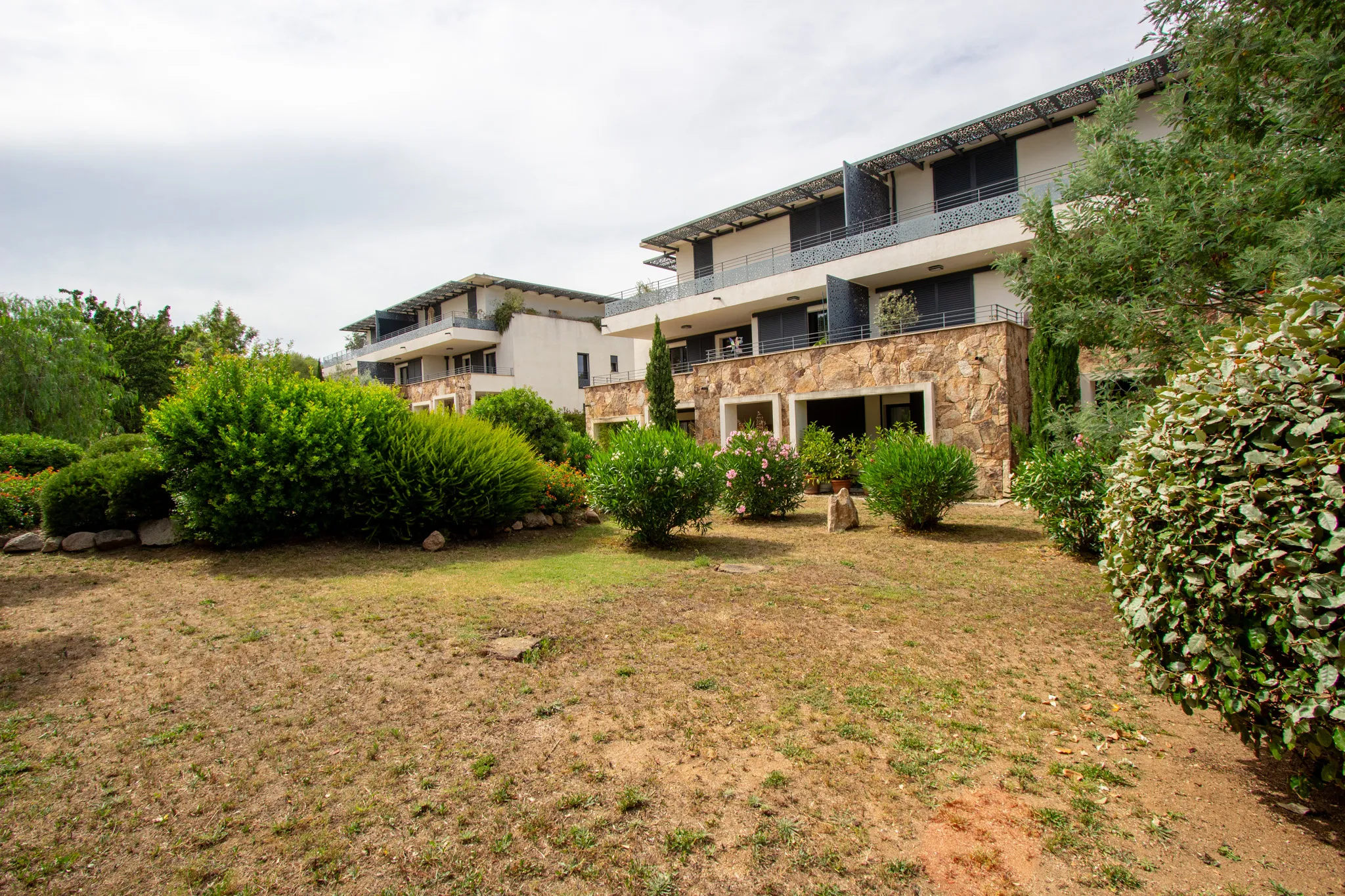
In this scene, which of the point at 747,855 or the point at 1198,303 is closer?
the point at 747,855

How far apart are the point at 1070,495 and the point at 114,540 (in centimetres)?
1314

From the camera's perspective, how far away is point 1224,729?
3586mm

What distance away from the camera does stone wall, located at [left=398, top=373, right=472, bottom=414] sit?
107 ft

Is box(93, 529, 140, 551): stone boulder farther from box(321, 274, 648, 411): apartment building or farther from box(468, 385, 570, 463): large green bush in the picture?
box(321, 274, 648, 411): apartment building

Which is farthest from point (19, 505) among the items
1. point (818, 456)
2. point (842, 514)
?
point (818, 456)

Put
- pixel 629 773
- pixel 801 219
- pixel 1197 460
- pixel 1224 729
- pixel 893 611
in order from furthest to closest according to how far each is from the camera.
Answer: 1. pixel 801 219
2. pixel 893 611
3. pixel 1224 729
4. pixel 629 773
5. pixel 1197 460

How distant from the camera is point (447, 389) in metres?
33.7

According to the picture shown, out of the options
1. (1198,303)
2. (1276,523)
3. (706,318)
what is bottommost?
(1276,523)

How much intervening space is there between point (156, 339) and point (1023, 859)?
42.9 meters

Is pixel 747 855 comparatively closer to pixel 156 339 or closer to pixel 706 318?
pixel 706 318

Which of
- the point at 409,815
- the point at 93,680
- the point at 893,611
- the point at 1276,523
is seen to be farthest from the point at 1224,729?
the point at 93,680

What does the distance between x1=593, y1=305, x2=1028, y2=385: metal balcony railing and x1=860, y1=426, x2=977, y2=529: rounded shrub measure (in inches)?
244

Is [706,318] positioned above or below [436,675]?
above

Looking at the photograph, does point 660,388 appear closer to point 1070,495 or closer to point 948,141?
point 948,141
